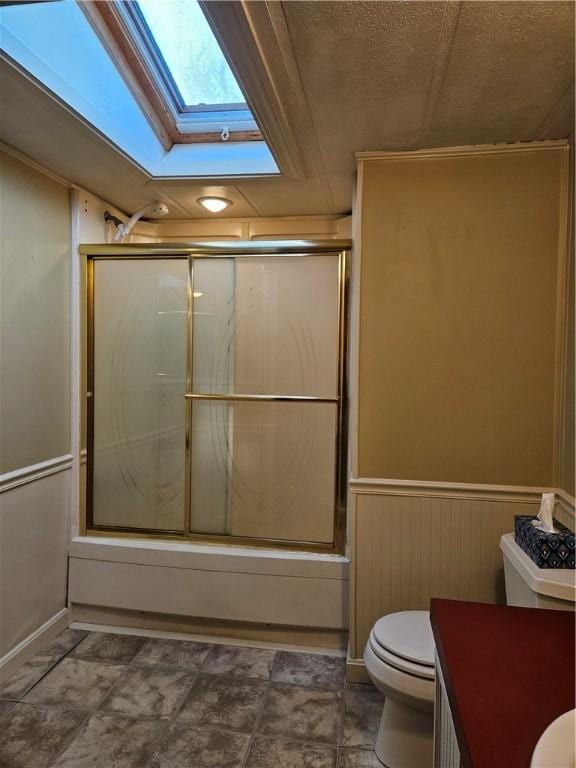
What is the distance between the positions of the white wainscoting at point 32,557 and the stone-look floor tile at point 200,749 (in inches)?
33.8

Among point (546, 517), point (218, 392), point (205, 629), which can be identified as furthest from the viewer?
point (218, 392)

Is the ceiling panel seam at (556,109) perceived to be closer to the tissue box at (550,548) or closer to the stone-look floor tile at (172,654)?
the tissue box at (550,548)

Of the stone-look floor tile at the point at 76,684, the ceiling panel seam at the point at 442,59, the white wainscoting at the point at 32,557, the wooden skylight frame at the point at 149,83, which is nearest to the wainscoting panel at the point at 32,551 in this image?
the white wainscoting at the point at 32,557

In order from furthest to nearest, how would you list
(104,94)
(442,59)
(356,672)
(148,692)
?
(356,672)
(148,692)
(104,94)
(442,59)

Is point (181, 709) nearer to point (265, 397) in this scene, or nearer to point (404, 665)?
point (404, 665)

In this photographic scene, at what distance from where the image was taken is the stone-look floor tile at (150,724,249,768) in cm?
161

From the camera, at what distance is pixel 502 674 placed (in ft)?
2.85

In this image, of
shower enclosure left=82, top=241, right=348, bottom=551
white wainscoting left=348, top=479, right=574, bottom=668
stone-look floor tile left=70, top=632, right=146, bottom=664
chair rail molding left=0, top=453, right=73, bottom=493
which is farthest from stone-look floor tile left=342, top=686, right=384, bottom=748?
chair rail molding left=0, top=453, right=73, bottom=493

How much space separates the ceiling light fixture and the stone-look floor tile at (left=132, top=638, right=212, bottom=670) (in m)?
2.32

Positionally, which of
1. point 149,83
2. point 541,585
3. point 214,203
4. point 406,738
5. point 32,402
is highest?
point 149,83

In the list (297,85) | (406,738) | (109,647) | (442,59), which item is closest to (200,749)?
(406,738)

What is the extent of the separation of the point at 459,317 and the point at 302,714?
1.75m

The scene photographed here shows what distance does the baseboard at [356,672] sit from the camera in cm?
206

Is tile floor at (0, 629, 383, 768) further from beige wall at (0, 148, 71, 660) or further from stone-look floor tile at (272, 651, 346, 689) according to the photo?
beige wall at (0, 148, 71, 660)
